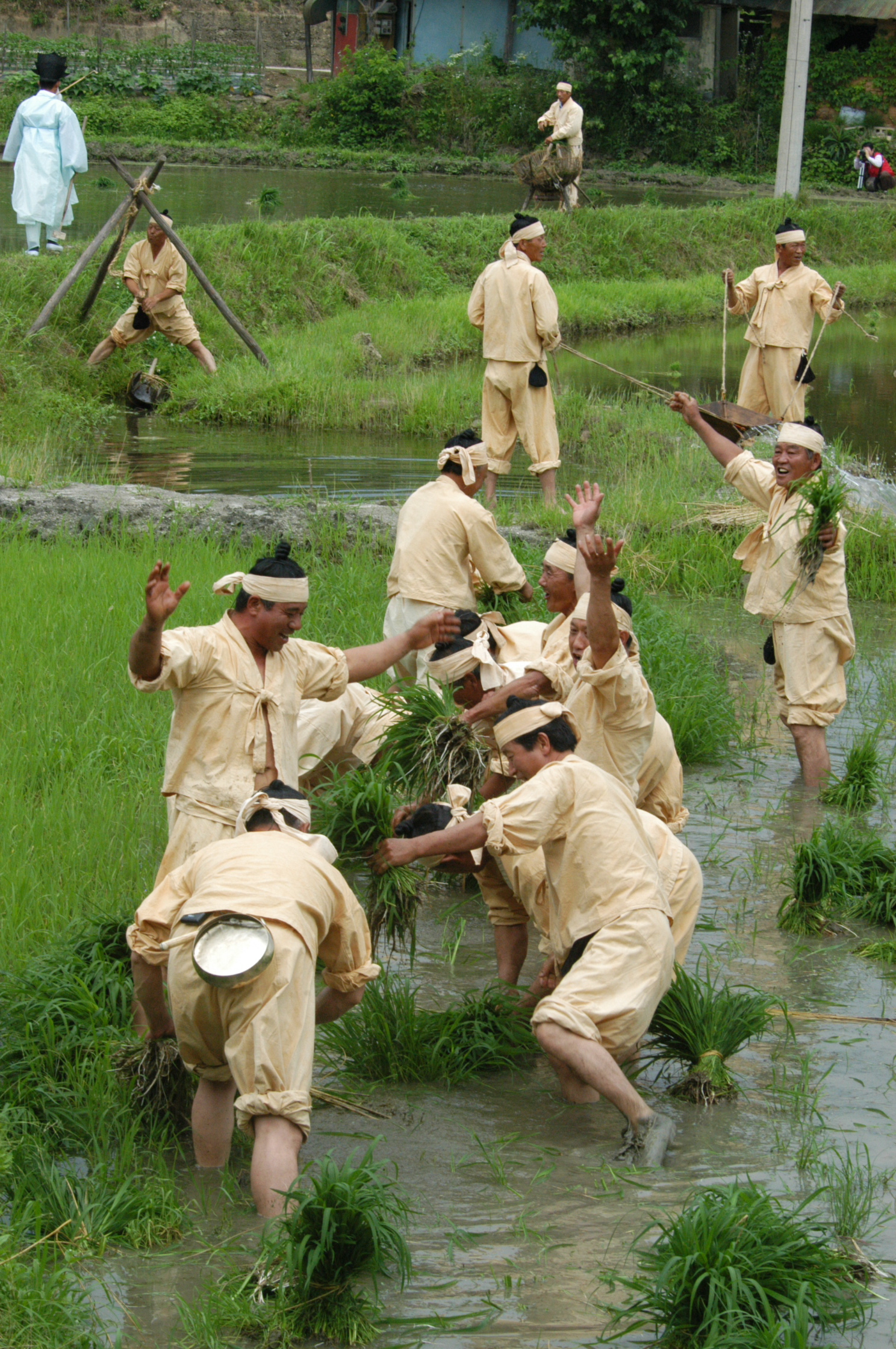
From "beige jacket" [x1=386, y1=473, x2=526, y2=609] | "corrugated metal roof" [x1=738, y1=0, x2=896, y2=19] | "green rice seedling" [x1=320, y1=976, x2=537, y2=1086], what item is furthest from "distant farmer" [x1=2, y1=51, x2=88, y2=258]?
"corrugated metal roof" [x1=738, y1=0, x2=896, y2=19]

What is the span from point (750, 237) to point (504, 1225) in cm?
2254

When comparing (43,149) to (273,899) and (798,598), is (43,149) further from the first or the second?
(273,899)

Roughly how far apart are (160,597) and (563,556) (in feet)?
6.63

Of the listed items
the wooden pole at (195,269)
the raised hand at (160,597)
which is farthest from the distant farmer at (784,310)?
the raised hand at (160,597)

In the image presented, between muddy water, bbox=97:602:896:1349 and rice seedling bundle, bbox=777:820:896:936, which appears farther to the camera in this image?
rice seedling bundle, bbox=777:820:896:936

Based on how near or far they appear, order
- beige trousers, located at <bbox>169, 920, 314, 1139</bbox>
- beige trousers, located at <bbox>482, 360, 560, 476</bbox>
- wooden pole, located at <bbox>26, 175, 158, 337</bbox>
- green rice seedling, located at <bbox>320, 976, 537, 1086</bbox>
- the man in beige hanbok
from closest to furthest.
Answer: beige trousers, located at <bbox>169, 920, 314, 1139</bbox> < the man in beige hanbok < green rice seedling, located at <bbox>320, 976, 537, 1086</bbox> < beige trousers, located at <bbox>482, 360, 560, 476</bbox> < wooden pole, located at <bbox>26, 175, 158, 337</bbox>

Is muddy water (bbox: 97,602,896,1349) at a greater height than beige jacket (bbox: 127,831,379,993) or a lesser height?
lesser

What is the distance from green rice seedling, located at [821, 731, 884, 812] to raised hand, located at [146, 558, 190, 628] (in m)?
3.68

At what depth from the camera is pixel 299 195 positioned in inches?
1037

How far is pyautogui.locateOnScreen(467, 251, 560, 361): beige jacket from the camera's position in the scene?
10820 mm

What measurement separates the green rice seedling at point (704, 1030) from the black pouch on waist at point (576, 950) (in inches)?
13.9

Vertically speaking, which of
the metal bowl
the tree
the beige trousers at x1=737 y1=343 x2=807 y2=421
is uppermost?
the tree

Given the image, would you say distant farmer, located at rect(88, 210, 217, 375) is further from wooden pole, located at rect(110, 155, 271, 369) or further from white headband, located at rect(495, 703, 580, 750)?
white headband, located at rect(495, 703, 580, 750)

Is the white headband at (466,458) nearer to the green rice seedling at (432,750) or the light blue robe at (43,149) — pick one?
the green rice seedling at (432,750)
